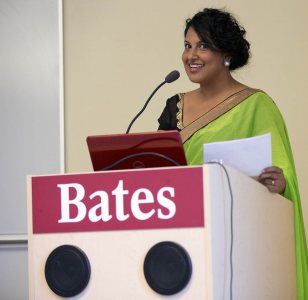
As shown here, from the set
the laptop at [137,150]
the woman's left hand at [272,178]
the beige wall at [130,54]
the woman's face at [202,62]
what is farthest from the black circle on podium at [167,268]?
the beige wall at [130,54]

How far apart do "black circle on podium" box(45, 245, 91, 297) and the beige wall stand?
6.60 ft

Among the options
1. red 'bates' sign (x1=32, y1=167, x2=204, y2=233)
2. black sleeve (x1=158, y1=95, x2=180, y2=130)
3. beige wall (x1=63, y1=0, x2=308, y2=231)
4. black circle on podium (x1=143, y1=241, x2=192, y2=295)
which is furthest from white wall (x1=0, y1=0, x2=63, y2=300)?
black circle on podium (x1=143, y1=241, x2=192, y2=295)

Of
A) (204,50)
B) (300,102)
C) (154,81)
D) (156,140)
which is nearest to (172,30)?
(154,81)

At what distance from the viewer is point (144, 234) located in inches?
63.9

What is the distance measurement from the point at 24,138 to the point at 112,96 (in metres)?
0.48

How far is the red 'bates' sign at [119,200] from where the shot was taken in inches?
62.6

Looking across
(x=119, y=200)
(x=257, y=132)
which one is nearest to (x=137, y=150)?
(x=119, y=200)

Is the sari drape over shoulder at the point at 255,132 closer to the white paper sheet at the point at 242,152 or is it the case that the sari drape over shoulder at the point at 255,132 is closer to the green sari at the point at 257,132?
the green sari at the point at 257,132

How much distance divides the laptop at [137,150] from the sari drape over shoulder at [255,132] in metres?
0.59

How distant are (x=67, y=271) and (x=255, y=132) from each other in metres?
0.94

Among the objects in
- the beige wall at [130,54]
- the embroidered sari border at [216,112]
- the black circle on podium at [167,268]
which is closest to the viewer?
the black circle on podium at [167,268]

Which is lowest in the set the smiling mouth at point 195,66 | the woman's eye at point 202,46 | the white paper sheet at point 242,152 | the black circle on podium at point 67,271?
the black circle on podium at point 67,271

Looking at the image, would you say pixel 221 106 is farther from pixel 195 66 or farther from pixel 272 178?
pixel 272 178

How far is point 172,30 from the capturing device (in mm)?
3721
